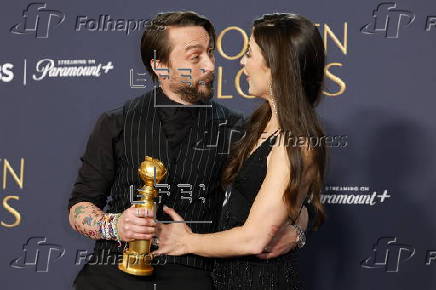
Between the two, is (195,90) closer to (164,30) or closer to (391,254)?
(164,30)

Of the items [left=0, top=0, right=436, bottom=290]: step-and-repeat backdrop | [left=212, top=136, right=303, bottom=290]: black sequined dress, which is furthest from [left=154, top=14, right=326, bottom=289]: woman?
[left=0, top=0, right=436, bottom=290]: step-and-repeat backdrop

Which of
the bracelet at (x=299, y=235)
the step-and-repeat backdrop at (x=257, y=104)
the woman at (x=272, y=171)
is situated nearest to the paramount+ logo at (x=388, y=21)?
the step-and-repeat backdrop at (x=257, y=104)

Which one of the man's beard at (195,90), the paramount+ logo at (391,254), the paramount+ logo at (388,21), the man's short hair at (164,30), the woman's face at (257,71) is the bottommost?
the paramount+ logo at (391,254)

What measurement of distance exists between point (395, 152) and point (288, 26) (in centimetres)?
98

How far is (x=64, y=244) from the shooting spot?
2.44m

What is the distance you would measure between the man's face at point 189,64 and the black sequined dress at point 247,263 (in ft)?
0.70

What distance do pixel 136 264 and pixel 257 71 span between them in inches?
20.9

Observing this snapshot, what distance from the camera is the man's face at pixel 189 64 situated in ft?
5.51

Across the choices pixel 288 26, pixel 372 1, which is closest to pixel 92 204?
pixel 288 26

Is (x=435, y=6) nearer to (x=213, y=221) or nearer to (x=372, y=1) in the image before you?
(x=372, y=1)

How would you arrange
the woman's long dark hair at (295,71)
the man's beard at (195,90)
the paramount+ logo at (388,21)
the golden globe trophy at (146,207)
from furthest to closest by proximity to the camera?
the paramount+ logo at (388,21) < the man's beard at (195,90) < the woman's long dark hair at (295,71) < the golden globe trophy at (146,207)

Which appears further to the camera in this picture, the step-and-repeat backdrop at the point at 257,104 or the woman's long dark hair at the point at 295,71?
→ the step-and-repeat backdrop at the point at 257,104

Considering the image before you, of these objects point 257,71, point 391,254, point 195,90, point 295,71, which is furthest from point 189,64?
point 391,254

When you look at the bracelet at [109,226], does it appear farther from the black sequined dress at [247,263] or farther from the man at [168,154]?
the black sequined dress at [247,263]
